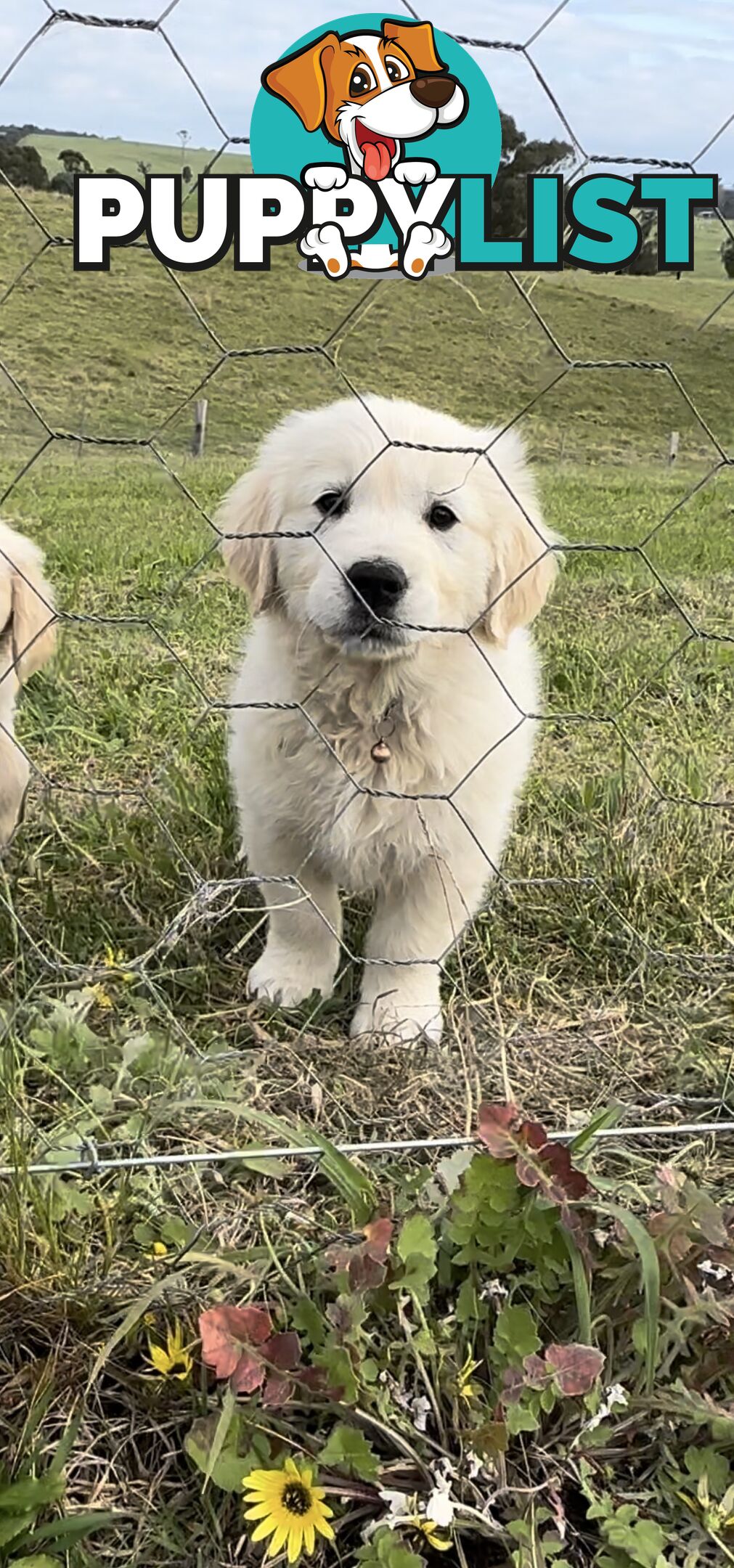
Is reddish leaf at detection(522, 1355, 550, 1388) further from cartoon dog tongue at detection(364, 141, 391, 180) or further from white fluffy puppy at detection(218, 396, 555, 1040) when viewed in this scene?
cartoon dog tongue at detection(364, 141, 391, 180)

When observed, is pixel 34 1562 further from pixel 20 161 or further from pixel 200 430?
pixel 200 430

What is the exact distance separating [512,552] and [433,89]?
533 mm

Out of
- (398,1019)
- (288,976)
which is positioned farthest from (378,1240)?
(288,976)

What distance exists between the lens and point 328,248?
1457 millimetres

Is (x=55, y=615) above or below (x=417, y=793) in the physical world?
above

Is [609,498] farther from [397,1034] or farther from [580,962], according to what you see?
[397,1034]

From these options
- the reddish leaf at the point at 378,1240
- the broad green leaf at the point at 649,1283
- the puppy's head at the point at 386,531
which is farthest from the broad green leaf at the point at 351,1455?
the puppy's head at the point at 386,531

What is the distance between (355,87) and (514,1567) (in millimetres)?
1472

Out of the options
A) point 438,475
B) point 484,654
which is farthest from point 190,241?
point 484,654

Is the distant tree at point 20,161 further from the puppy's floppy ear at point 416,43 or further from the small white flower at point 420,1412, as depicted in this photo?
the small white flower at point 420,1412

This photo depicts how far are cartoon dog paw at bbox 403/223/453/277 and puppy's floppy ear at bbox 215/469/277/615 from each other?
1.02 feet

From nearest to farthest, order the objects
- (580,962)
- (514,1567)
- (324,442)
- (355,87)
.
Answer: (514,1567), (355,87), (324,442), (580,962)

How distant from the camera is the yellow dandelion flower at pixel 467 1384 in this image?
101cm

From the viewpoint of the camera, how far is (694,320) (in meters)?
1.76
